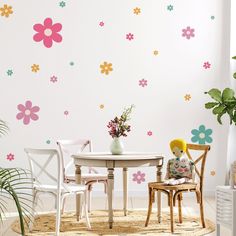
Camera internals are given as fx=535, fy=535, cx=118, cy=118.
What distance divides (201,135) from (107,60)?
4.68ft

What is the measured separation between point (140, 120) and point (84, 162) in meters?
1.91

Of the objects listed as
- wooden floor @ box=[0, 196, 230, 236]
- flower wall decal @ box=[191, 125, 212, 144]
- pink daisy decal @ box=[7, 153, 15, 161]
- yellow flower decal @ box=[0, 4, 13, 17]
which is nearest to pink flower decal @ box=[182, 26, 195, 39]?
flower wall decal @ box=[191, 125, 212, 144]

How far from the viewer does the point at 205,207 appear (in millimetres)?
5621

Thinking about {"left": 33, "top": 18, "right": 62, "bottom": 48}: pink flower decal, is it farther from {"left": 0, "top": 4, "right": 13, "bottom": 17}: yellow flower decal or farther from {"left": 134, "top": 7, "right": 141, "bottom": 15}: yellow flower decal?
{"left": 134, "top": 7, "right": 141, "bottom": 15}: yellow flower decal

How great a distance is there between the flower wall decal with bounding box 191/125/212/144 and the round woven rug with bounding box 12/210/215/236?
4.64 feet

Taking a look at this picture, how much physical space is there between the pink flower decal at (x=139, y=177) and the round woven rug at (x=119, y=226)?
115 centimetres

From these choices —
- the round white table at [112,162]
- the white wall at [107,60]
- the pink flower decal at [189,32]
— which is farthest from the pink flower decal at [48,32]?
the round white table at [112,162]

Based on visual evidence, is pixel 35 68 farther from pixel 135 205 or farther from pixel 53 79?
pixel 135 205

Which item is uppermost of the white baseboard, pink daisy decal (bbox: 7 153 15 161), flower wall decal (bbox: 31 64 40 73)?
flower wall decal (bbox: 31 64 40 73)

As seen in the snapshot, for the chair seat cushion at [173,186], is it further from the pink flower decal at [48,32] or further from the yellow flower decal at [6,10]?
the yellow flower decal at [6,10]

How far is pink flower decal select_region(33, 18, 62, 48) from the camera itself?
6352 mm

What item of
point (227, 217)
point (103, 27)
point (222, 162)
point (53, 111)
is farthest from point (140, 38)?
point (227, 217)

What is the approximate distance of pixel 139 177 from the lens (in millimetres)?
6320

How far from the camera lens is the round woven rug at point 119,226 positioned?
4.35 m
